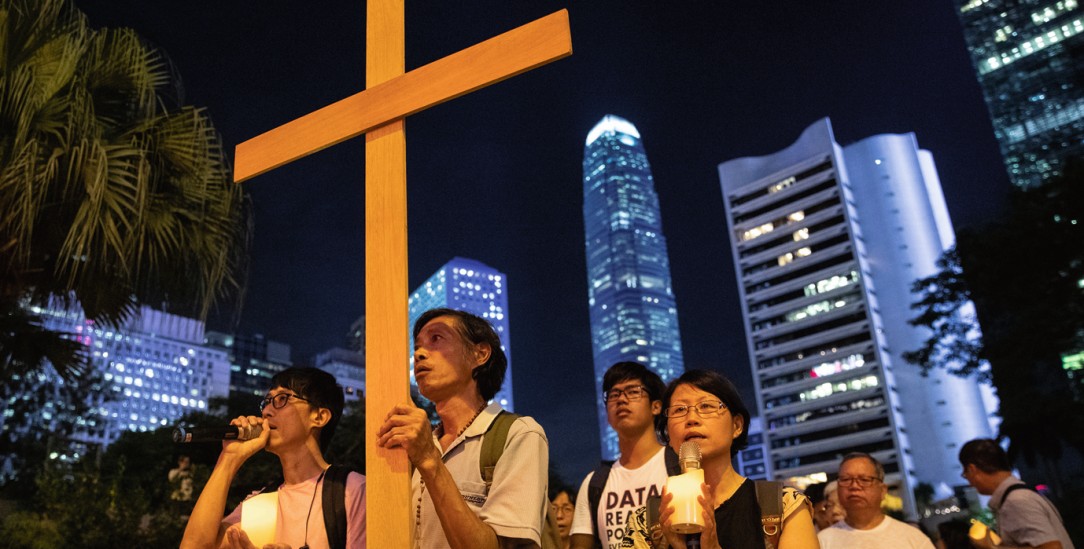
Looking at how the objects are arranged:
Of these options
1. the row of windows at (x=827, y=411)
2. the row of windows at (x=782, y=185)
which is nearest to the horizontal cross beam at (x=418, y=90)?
the row of windows at (x=827, y=411)

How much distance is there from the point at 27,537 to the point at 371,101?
31.3ft

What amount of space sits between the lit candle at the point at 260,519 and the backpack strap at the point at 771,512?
150cm

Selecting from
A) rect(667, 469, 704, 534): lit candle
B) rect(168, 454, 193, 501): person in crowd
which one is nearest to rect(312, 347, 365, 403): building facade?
rect(168, 454, 193, 501): person in crowd

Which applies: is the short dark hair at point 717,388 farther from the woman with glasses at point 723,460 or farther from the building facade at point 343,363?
the building facade at point 343,363

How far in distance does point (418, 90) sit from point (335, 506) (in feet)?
4.74

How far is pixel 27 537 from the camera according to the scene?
9539 mm

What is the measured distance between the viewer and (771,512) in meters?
2.44

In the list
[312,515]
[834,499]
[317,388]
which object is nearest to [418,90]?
[317,388]

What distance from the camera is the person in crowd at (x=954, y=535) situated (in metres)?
5.75

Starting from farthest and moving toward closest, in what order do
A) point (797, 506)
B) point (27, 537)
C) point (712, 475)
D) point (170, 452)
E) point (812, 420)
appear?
point (812, 420), point (170, 452), point (27, 537), point (712, 475), point (797, 506)

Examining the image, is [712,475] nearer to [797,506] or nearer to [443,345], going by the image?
[797,506]

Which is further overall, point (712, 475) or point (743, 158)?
point (743, 158)

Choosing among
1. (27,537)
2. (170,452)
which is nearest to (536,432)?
(27,537)

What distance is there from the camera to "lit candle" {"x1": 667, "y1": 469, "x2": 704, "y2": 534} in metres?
1.98
